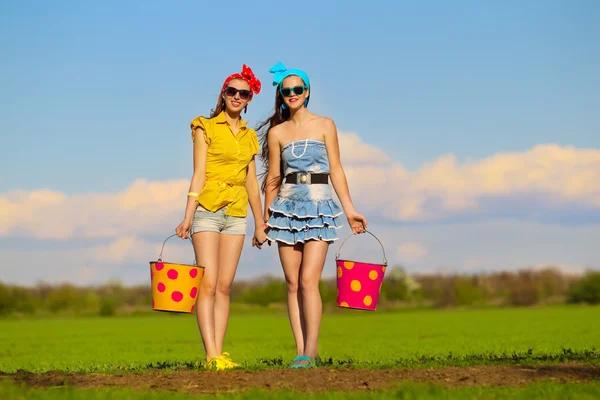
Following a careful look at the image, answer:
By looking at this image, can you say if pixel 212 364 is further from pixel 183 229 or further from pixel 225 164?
pixel 225 164

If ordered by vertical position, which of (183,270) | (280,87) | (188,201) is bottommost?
(183,270)

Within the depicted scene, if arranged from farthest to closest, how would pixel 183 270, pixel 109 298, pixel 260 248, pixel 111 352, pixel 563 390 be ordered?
pixel 109 298, pixel 111 352, pixel 260 248, pixel 183 270, pixel 563 390

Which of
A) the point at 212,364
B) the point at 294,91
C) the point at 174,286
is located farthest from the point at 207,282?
the point at 294,91

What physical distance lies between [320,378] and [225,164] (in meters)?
2.28

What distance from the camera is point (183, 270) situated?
7.54m

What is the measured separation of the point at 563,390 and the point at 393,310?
5042cm

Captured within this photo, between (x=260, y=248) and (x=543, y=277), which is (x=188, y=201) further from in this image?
(x=543, y=277)

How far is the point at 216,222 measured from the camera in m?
7.89

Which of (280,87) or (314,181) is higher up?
(280,87)

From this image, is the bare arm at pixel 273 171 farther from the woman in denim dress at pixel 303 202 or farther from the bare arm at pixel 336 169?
the bare arm at pixel 336 169

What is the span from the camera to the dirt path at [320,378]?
6645 millimetres

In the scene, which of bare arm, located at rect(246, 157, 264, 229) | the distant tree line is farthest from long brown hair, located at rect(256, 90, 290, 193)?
the distant tree line

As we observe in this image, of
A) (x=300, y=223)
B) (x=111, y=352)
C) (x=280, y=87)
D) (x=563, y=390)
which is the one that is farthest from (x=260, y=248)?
(x=111, y=352)

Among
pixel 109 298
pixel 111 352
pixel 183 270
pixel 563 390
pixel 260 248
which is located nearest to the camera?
pixel 563 390
